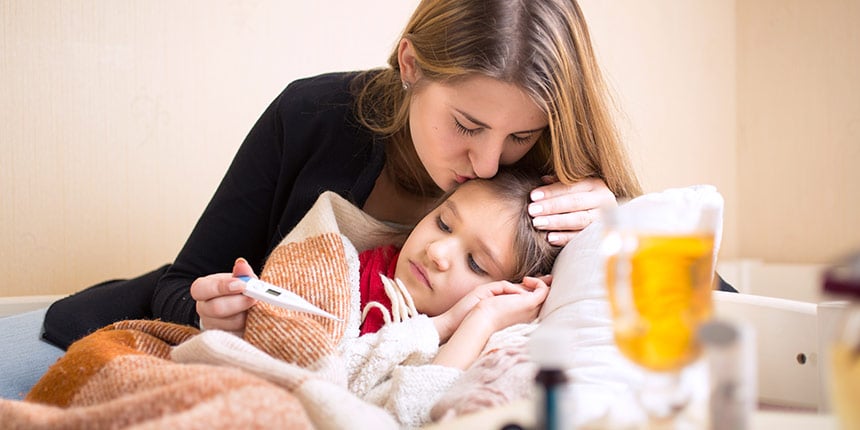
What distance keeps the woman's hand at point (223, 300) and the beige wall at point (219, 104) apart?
949 mm

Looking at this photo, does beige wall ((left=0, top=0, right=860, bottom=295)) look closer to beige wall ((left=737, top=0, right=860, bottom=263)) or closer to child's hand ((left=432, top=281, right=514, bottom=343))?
beige wall ((left=737, top=0, right=860, bottom=263))

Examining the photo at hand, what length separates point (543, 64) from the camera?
4.01 feet

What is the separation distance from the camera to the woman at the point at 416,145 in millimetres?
1226

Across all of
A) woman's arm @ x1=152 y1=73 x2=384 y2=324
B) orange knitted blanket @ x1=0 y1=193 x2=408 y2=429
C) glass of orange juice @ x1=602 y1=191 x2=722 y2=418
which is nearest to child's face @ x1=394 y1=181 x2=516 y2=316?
orange knitted blanket @ x1=0 y1=193 x2=408 y2=429

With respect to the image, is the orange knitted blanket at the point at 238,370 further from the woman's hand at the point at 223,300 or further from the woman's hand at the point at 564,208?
the woman's hand at the point at 564,208

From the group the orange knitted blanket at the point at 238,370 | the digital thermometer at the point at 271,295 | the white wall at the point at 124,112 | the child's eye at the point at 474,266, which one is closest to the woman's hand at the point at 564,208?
the child's eye at the point at 474,266

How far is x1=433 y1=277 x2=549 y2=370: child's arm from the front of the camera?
107 centimetres

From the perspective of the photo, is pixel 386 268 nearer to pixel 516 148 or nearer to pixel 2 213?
pixel 516 148

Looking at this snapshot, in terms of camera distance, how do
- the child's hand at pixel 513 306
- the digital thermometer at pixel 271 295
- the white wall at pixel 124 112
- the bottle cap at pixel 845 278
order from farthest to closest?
the white wall at pixel 124 112 → the child's hand at pixel 513 306 → the digital thermometer at pixel 271 295 → the bottle cap at pixel 845 278

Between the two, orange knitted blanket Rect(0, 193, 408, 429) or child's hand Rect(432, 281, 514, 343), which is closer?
orange knitted blanket Rect(0, 193, 408, 429)

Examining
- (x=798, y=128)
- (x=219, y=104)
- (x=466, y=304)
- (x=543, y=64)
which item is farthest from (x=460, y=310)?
(x=798, y=128)

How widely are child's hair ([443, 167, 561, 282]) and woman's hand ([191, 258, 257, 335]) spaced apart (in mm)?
444

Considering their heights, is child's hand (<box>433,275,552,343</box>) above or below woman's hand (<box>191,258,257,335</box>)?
below

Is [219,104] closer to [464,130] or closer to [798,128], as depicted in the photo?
[464,130]
